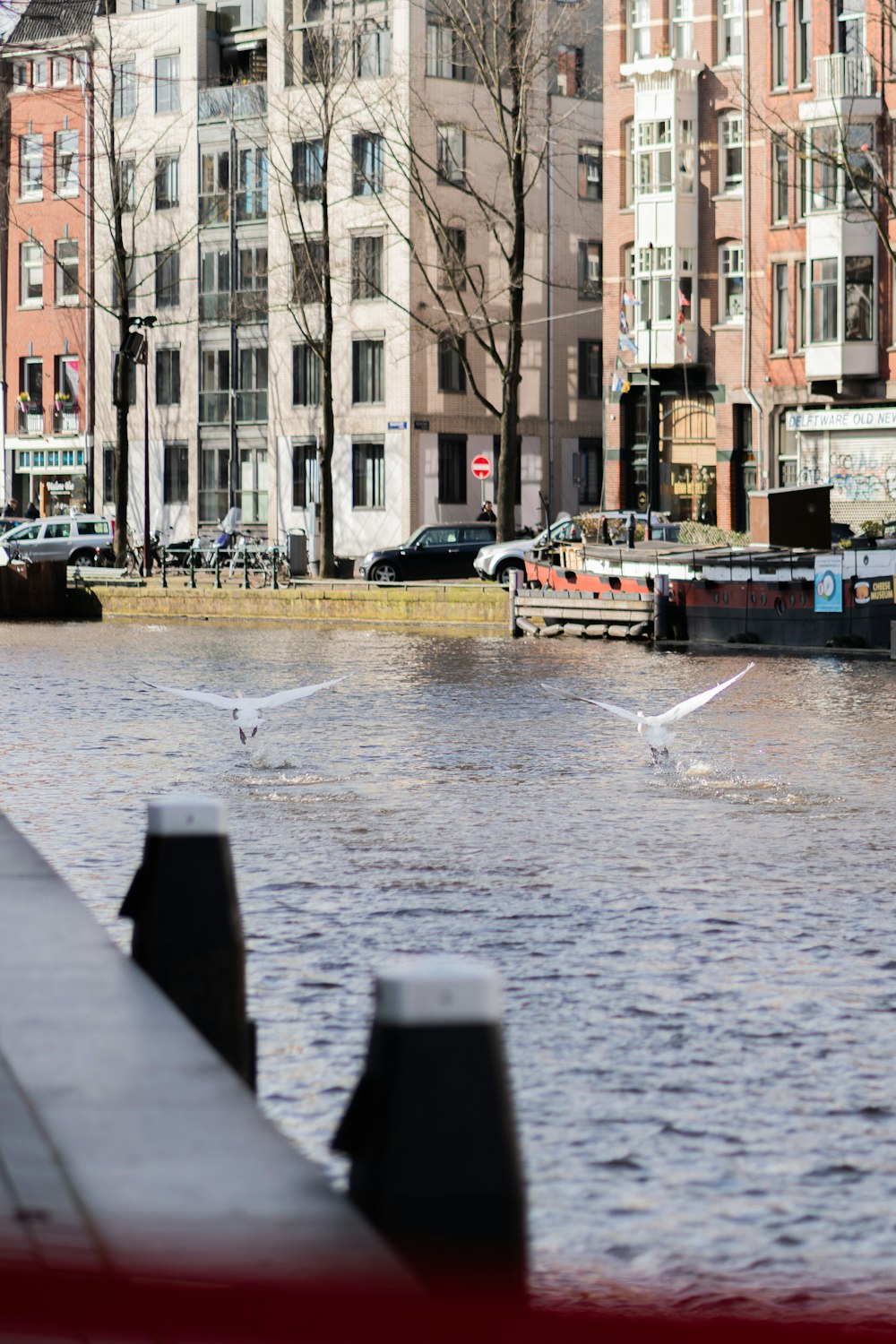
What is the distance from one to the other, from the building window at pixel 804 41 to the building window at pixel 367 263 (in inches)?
516

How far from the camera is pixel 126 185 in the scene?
215 feet

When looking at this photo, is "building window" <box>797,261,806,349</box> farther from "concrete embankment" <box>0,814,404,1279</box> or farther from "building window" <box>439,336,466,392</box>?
"concrete embankment" <box>0,814,404,1279</box>

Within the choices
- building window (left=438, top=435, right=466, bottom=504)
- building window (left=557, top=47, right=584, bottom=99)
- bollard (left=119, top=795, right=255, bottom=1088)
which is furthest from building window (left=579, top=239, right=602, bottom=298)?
bollard (left=119, top=795, right=255, bottom=1088)

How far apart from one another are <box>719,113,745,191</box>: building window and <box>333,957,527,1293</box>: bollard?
5370 centimetres

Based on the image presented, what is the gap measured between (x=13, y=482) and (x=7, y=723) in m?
55.6

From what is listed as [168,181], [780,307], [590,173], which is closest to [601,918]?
[780,307]

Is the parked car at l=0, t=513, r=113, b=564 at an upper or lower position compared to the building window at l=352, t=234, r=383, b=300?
lower

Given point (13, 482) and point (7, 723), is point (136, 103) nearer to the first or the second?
point (13, 482)

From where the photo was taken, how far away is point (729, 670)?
92.4ft

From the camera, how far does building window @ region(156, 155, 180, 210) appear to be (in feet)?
225

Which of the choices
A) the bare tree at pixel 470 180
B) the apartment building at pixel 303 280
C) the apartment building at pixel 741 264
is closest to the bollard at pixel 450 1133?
the apartment building at pixel 741 264

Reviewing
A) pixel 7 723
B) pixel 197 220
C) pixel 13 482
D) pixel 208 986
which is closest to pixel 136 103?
pixel 197 220

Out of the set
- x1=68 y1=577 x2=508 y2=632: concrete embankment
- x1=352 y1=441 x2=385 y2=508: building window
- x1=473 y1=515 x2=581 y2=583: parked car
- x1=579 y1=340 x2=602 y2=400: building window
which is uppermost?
x1=579 y1=340 x2=602 y2=400: building window

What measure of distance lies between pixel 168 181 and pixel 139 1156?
218 feet
